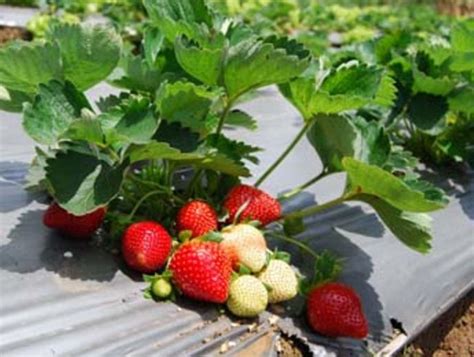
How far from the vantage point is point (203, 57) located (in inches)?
48.0

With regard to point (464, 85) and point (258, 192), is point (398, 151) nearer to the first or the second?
point (258, 192)

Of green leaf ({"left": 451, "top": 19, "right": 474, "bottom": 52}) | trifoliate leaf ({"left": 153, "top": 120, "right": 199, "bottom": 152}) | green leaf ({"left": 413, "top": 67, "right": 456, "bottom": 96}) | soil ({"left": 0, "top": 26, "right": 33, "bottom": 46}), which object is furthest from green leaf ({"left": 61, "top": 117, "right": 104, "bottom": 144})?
soil ({"left": 0, "top": 26, "right": 33, "bottom": 46})

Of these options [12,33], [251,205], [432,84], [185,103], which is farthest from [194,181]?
[12,33]

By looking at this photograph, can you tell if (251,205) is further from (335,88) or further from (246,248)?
(335,88)

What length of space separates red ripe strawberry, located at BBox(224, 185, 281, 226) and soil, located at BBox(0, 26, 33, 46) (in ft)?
9.74

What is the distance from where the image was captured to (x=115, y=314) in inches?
45.0

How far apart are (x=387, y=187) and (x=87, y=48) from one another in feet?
1.72

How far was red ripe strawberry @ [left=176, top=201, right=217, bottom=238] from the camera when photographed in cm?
129

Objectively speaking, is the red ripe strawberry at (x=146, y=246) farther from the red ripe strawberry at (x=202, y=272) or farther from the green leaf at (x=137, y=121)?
the green leaf at (x=137, y=121)

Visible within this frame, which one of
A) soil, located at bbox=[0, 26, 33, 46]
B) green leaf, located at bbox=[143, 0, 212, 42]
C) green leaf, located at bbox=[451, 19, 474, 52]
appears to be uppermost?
green leaf, located at bbox=[451, 19, 474, 52]

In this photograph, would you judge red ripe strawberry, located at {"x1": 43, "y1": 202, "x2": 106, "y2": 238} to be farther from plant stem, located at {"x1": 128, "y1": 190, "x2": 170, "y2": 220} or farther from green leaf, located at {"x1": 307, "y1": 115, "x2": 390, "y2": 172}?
green leaf, located at {"x1": 307, "y1": 115, "x2": 390, "y2": 172}

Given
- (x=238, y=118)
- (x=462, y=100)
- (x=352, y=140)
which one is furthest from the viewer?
(x=462, y=100)

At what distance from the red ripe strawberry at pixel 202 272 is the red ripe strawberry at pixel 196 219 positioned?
0.09m

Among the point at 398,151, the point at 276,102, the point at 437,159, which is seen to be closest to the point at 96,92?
the point at 276,102
